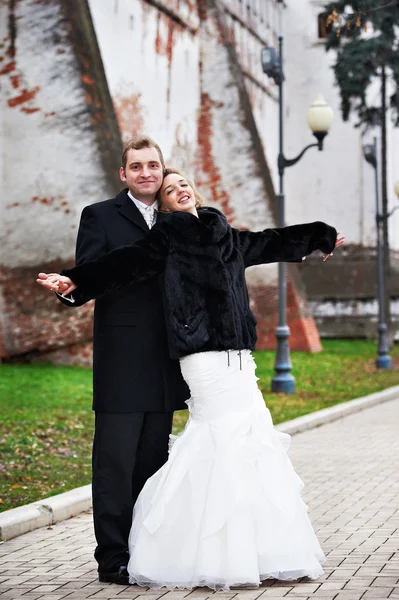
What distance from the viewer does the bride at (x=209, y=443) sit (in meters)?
5.21

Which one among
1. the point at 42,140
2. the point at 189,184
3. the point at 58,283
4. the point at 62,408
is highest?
the point at 42,140

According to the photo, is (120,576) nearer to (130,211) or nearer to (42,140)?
(130,211)

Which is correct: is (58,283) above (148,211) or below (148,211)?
below

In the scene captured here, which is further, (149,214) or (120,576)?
(149,214)

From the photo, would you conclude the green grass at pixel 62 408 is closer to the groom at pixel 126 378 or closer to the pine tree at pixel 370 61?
the groom at pixel 126 378

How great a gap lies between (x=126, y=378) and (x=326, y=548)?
1664mm

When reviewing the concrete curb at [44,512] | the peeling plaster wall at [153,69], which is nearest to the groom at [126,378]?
the concrete curb at [44,512]

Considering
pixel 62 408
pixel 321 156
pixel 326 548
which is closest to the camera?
pixel 326 548

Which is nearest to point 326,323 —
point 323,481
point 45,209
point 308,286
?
point 308,286

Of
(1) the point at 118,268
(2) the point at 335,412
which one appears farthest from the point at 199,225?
(2) the point at 335,412

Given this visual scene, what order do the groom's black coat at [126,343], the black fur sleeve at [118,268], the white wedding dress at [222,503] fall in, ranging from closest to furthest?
1. the white wedding dress at [222,503]
2. the black fur sleeve at [118,268]
3. the groom's black coat at [126,343]

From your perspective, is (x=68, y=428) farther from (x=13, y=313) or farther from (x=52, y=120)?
(x=52, y=120)

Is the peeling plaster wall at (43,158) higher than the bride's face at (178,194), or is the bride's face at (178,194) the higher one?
the peeling plaster wall at (43,158)

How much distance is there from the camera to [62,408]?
13617mm
